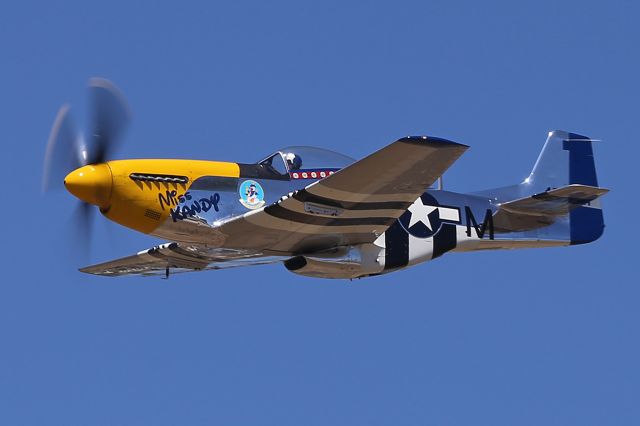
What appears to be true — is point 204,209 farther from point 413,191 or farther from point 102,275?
point 102,275

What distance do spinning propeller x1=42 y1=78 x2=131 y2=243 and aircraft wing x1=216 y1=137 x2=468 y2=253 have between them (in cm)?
186

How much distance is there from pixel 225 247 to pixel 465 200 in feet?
13.5

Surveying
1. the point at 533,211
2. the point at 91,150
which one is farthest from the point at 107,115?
the point at 533,211

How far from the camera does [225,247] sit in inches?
813

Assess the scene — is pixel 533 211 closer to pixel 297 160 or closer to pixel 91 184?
pixel 297 160

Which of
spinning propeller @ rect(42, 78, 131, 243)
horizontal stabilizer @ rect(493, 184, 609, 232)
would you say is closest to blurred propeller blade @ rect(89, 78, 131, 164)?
spinning propeller @ rect(42, 78, 131, 243)

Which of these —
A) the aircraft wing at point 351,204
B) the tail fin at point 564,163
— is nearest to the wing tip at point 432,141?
the aircraft wing at point 351,204

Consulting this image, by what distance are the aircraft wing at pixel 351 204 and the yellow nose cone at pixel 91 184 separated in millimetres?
1681

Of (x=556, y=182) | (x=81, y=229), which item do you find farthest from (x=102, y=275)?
(x=556, y=182)

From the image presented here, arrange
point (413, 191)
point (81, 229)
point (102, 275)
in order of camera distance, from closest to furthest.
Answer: point (413, 191)
point (81, 229)
point (102, 275)

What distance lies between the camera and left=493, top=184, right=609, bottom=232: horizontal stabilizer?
2212 cm

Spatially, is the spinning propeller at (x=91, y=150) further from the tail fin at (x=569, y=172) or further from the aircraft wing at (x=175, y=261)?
the tail fin at (x=569, y=172)

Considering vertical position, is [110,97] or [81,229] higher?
[110,97]

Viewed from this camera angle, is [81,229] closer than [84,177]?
No
